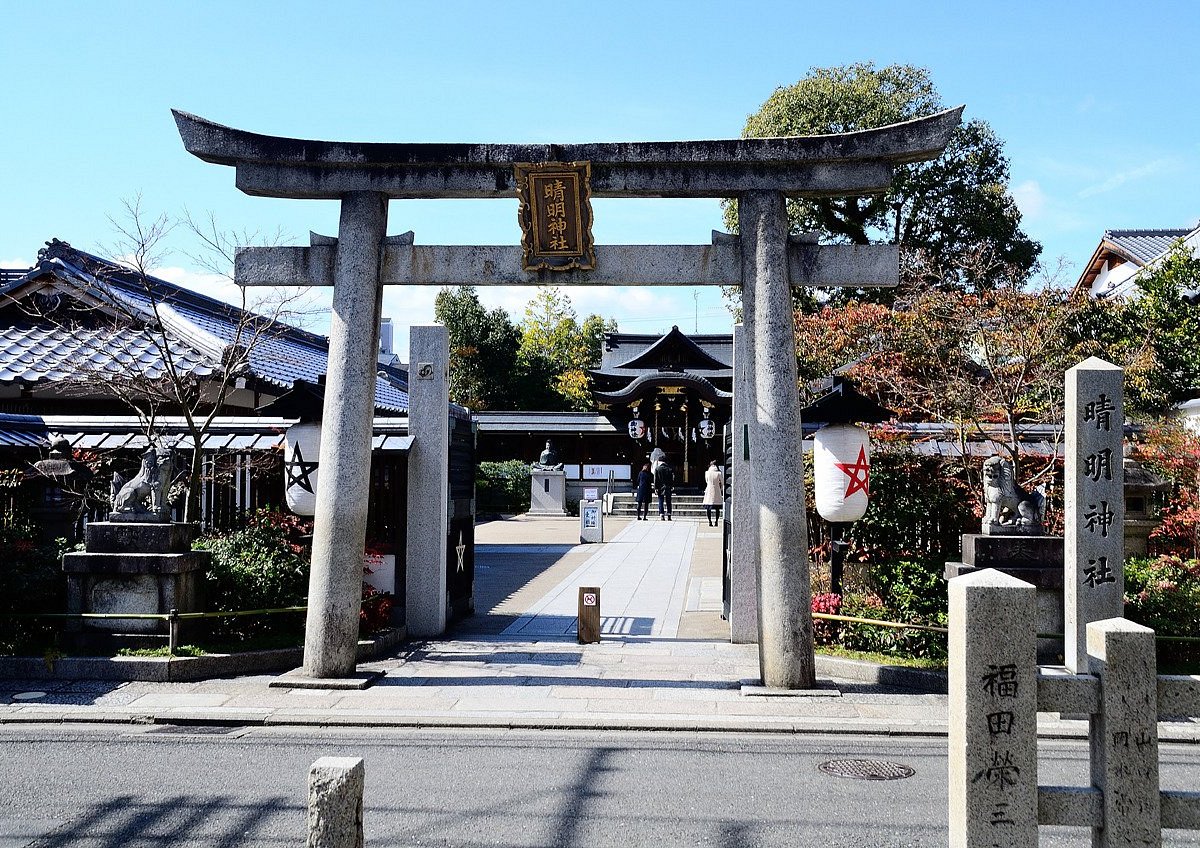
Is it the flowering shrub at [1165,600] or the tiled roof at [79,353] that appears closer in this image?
the flowering shrub at [1165,600]

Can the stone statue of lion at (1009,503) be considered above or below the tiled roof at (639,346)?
below

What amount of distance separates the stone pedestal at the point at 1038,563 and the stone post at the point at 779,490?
2.14 meters

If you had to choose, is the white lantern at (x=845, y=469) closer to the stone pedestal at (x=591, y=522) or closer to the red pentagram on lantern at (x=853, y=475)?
the red pentagram on lantern at (x=853, y=475)

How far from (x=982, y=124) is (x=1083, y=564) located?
89.7ft

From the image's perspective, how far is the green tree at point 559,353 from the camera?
54.0 m

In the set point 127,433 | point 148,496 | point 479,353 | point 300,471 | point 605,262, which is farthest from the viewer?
point 479,353

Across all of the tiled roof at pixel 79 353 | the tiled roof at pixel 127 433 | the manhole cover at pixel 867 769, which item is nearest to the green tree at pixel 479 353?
the tiled roof at pixel 79 353

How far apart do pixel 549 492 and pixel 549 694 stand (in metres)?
28.2

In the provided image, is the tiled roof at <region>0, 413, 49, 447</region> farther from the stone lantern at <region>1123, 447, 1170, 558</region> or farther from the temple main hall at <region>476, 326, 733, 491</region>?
the temple main hall at <region>476, 326, 733, 491</region>

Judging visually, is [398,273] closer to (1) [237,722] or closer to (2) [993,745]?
(1) [237,722]

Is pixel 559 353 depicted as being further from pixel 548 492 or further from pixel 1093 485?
pixel 1093 485

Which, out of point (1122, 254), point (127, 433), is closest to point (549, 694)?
point (127, 433)

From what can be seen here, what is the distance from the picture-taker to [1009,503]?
34.0ft

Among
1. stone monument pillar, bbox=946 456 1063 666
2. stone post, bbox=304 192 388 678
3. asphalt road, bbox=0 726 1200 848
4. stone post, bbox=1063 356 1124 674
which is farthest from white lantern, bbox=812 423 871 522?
stone post, bbox=304 192 388 678
